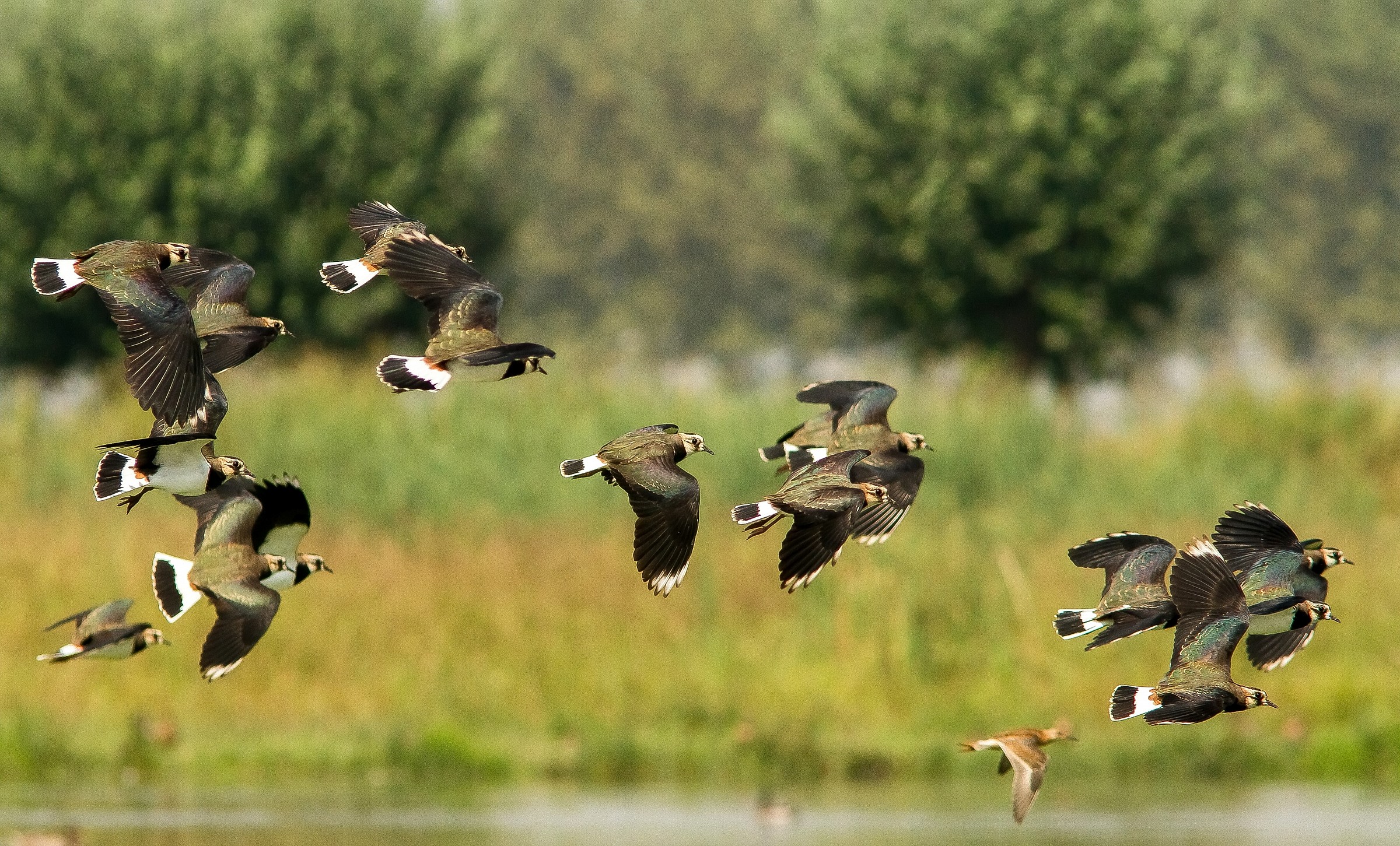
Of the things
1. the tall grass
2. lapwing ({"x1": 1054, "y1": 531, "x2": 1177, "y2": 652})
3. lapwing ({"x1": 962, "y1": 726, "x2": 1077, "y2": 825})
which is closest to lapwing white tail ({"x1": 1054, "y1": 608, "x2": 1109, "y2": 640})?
lapwing ({"x1": 1054, "y1": 531, "x2": 1177, "y2": 652})

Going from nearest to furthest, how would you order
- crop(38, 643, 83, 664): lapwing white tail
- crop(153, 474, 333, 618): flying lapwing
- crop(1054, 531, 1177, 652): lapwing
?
crop(1054, 531, 1177, 652): lapwing, crop(153, 474, 333, 618): flying lapwing, crop(38, 643, 83, 664): lapwing white tail

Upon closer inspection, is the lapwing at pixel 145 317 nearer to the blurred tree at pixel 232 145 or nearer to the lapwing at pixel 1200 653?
the lapwing at pixel 1200 653

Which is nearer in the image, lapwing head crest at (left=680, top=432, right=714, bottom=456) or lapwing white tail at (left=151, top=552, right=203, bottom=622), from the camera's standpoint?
lapwing white tail at (left=151, top=552, right=203, bottom=622)

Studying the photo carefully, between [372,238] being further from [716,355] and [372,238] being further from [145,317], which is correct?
[716,355]

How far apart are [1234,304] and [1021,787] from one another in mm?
100499

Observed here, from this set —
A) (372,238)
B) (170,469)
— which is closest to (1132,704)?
(170,469)

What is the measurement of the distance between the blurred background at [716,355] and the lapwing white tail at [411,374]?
17.4 metres

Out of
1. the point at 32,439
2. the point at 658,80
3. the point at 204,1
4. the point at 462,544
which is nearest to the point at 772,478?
the point at 462,544

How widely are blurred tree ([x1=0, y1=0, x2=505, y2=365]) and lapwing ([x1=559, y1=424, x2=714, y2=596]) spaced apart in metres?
43.3

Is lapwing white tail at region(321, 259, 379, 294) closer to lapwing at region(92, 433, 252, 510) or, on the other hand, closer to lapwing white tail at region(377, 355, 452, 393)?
lapwing white tail at region(377, 355, 452, 393)

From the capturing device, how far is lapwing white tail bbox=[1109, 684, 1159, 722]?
730cm

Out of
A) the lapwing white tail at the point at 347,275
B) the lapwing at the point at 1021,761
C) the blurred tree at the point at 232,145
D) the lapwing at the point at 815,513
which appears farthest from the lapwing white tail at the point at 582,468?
the blurred tree at the point at 232,145

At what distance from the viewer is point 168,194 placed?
53.7 metres

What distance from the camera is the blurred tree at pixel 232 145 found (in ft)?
173
